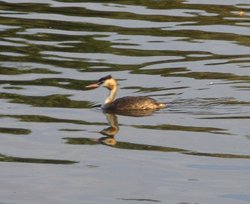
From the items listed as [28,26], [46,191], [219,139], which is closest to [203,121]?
[219,139]

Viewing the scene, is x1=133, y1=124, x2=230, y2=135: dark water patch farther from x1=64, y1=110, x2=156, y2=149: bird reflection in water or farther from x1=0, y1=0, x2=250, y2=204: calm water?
x1=64, y1=110, x2=156, y2=149: bird reflection in water

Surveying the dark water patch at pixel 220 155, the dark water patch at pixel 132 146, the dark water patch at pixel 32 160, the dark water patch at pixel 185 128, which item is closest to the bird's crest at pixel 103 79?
the dark water patch at pixel 185 128

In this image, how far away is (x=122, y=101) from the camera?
1720 centimetres

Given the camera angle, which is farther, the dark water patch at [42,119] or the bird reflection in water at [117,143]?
the dark water patch at [42,119]

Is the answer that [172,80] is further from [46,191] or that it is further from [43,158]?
[46,191]

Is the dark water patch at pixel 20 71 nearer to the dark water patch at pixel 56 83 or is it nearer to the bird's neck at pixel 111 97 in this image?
the dark water patch at pixel 56 83

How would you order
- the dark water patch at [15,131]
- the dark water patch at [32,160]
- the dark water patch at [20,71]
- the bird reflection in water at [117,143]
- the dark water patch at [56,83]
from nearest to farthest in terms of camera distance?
1. the dark water patch at [32,160]
2. the bird reflection in water at [117,143]
3. the dark water patch at [15,131]
4. the dark water patch at [56,83]
5. the dark water patch at [20,71]

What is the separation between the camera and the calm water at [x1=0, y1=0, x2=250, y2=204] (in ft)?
42.4

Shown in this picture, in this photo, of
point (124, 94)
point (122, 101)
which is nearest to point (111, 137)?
point (122, 101)

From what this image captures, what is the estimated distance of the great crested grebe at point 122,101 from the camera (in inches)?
662

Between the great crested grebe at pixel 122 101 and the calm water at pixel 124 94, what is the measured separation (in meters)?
0.15

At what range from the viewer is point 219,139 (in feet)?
48.8

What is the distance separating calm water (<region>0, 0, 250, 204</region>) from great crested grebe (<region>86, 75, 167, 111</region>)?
154mm

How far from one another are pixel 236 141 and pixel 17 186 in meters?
3.15
